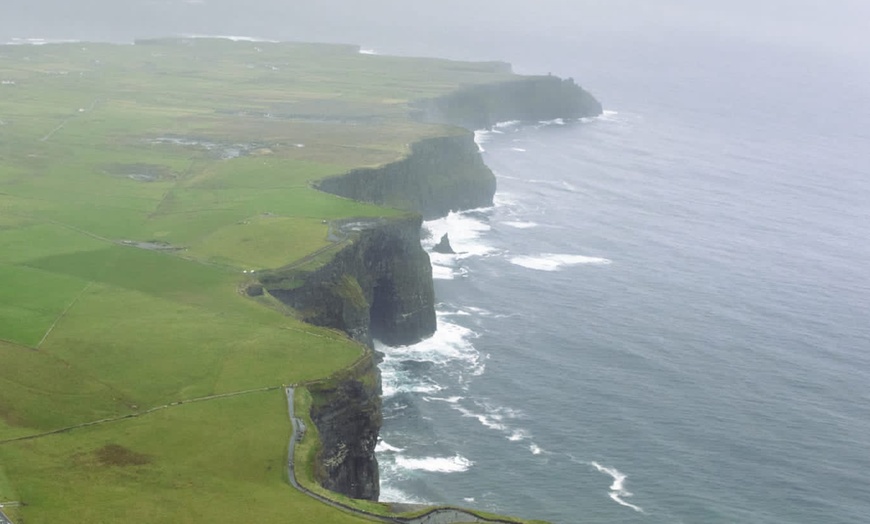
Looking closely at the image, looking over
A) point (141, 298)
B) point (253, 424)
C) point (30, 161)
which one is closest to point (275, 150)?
point (30, 161)

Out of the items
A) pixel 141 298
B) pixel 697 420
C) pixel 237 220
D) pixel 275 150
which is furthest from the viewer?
pixel 275 150

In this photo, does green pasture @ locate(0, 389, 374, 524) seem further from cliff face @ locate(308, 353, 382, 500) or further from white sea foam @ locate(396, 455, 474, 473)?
white sea foam @ locate(396, 455, 474, 473)

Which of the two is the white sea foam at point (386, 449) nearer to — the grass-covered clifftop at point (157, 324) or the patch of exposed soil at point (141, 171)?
the grass-covered clifftop at point (157, 324)

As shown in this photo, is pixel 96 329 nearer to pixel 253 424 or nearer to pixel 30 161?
pixel 253 424

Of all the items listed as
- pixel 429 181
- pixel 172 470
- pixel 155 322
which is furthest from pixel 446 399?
pixel 429 181

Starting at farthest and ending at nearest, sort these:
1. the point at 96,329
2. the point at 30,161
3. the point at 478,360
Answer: the point at 30,161
the point at 478,360
the point at 96,329

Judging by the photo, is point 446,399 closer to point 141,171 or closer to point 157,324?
point 157,324
